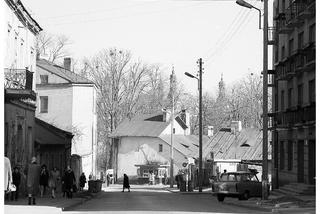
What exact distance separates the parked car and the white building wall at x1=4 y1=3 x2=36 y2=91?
11.2 metres

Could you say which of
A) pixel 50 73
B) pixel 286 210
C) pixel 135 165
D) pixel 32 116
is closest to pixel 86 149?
pixel 50 73

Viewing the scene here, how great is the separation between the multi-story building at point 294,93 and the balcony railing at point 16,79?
13.3 metres

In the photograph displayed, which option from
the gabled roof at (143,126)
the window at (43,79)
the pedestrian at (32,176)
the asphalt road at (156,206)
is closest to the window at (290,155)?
the asphalt road at (156,206)

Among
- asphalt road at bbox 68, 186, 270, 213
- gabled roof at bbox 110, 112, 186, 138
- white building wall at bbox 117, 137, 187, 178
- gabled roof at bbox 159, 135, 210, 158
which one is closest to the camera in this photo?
asphalt road at bbox 68, 186, 270, 213

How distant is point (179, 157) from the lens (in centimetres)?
9312

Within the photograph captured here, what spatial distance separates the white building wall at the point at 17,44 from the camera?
32.0m

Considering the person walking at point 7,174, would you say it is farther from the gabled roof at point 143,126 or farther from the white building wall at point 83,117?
the gabled roof at point 143,126

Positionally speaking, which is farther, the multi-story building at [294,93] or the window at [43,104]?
the window at [43,104]

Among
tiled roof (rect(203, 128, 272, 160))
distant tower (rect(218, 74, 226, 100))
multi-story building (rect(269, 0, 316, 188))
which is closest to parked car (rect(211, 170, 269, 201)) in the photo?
multi-story building (rect(269, 0, 316, 188))

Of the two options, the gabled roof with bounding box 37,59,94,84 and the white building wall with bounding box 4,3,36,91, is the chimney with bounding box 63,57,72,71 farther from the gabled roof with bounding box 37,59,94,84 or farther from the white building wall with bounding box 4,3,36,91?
the white building wall with bounding box 4,3,36,91

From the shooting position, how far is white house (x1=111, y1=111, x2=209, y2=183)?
92.8m

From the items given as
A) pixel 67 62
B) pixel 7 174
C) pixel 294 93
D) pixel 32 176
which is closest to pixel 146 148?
pixel 67 62

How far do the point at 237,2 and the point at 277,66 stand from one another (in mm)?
12766

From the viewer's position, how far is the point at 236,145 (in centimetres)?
7206
